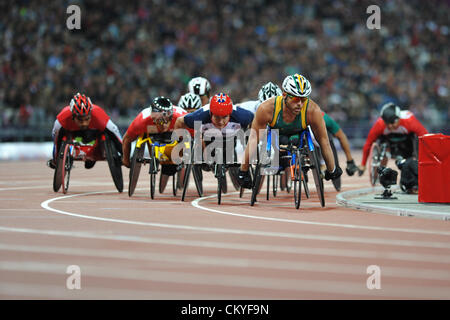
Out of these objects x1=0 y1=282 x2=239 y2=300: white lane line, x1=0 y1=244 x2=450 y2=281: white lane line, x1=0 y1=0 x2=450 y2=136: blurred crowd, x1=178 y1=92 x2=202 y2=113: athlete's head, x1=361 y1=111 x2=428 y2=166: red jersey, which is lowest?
x1=0 y1=282 x2=239 y2=300: white lane line

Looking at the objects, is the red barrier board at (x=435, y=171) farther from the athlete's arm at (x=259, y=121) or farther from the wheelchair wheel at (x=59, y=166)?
the wheelchair wheel at (x=59, y=166)

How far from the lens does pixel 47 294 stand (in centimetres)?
573

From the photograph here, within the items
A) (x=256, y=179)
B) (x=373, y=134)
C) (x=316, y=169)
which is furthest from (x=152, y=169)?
(x=373, y=134)

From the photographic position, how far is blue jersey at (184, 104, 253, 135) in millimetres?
12812

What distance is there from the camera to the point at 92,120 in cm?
1438

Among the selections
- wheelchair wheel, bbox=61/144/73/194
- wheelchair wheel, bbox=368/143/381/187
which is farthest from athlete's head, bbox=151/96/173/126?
wheelchair wheel, bbox=368/143/381/187

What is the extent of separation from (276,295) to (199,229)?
11.7 feet

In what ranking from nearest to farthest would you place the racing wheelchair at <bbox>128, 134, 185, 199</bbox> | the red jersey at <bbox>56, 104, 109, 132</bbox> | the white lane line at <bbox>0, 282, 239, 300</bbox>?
the white lane line at <bbox>0, 282, 239, 300</bbox>, the racing wheelchair at <bbox>128, 134, 185, 199</bbox>, the red jersey at <bbox>56, 104, 109, 132</bbox>

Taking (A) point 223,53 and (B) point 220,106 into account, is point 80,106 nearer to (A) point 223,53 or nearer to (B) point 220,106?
(B) point 220,106

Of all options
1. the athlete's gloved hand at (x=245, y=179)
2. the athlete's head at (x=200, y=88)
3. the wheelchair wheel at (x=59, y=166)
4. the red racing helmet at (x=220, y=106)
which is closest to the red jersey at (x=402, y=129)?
the athlete's head at (x=200, y=88)

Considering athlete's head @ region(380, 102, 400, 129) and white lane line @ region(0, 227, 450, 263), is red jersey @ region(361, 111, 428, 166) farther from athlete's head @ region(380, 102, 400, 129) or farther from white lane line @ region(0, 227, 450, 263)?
white lane line @ region(0, 227, 450, 263)

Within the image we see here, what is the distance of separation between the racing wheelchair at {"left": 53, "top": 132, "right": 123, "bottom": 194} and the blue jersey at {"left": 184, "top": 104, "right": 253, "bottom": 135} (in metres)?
2.05

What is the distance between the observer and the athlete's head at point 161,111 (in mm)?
13414

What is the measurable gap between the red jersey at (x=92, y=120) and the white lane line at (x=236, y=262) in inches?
260
